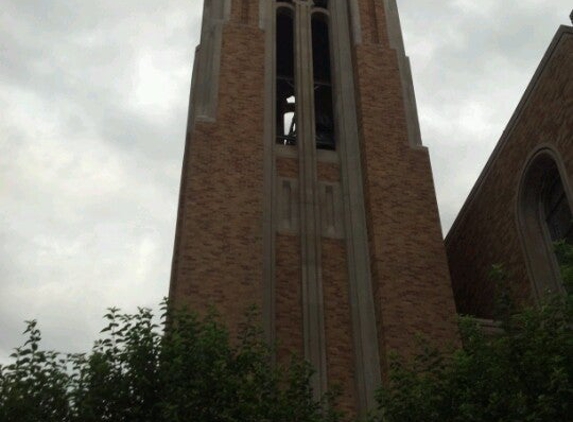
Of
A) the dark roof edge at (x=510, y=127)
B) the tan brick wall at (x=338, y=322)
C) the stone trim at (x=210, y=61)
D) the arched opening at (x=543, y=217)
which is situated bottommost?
the tan brick wall at (x=338, y=322)

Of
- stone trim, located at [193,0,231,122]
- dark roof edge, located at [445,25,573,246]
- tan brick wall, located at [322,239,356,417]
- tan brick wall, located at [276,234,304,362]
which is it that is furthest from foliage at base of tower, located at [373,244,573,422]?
stone trim, located at [193,0,231,122]

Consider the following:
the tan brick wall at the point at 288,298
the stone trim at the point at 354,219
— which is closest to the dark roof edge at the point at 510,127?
the stone trim at the point at 354,219

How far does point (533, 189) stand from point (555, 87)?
3179 mm

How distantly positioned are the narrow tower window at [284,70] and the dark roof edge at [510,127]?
617 centimetres

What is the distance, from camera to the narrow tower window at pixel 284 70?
2500cm

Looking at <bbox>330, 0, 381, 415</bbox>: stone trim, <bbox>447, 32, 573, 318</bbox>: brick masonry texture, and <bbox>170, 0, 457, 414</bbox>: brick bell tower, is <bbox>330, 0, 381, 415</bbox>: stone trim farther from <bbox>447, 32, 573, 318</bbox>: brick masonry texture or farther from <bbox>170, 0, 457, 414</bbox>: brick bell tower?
<bbox>447, 32, 573, 318</bbox>: brick masonry texture

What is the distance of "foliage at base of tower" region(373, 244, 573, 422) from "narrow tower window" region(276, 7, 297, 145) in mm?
13031

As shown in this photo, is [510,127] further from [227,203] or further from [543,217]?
[227,203]

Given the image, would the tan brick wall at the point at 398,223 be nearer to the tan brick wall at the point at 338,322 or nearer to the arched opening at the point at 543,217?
the tan brick wall at the point at 338,322

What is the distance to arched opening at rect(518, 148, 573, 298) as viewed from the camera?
63.6 feet

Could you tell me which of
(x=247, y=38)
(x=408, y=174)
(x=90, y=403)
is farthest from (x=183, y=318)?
(x=247, y=38)

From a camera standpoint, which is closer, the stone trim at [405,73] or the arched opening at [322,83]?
the stone trim at [405,73]

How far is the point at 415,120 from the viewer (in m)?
22.7

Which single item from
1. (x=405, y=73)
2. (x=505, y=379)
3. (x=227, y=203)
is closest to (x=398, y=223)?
(x=227, y=203)
